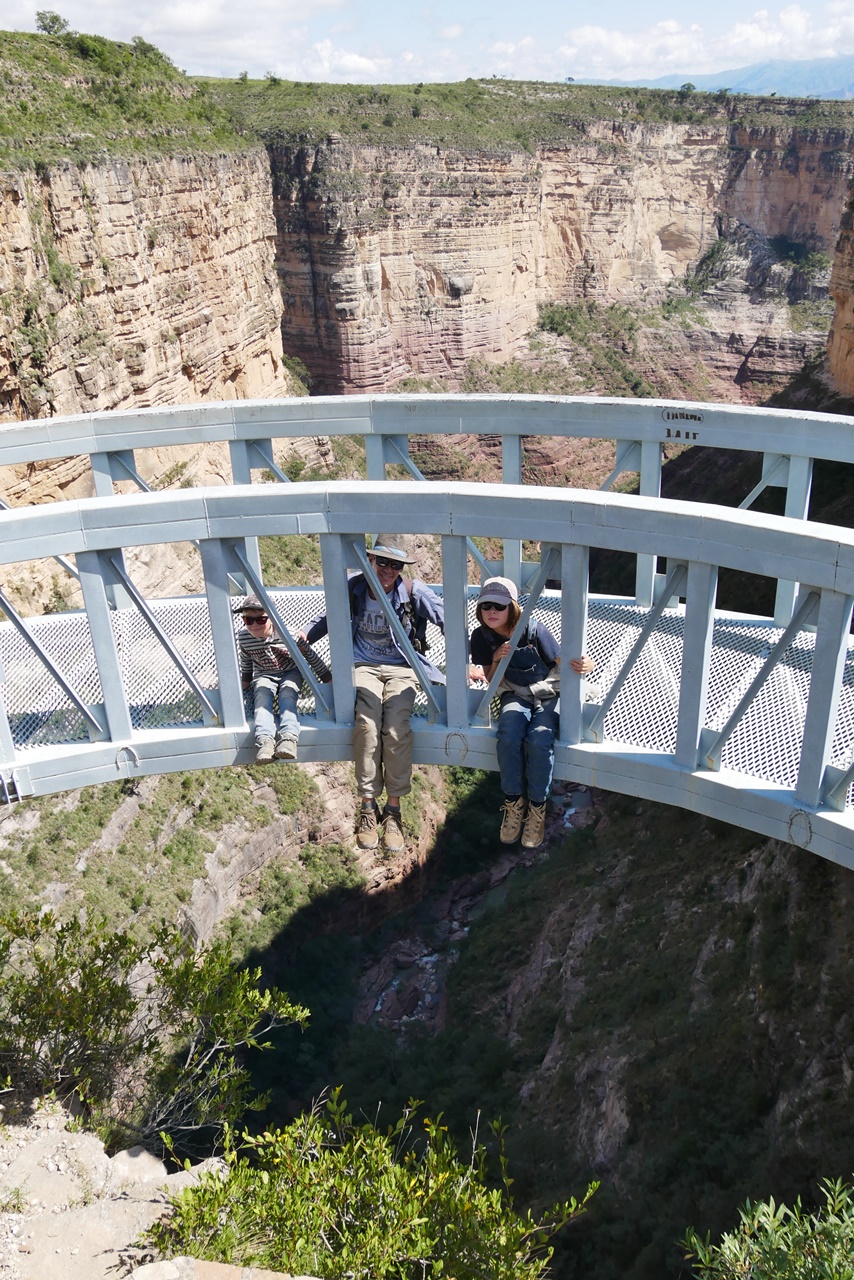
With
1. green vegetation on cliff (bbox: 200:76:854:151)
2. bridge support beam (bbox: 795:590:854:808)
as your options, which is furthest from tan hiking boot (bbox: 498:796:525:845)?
green vegetation on cliff (bbox: 200:76:854:151)

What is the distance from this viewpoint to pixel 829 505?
24969 millimetres

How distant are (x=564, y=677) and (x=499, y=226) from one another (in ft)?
147

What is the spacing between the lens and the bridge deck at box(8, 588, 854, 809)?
9.05m

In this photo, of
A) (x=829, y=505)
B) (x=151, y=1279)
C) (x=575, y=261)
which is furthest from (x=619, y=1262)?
(x=575, y=261)

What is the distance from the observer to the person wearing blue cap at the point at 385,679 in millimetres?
9148

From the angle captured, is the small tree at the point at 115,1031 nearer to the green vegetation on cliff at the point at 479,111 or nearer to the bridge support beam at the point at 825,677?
the bridge support beam at the point at 825,677

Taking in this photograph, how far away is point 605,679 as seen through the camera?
9727 millimetres

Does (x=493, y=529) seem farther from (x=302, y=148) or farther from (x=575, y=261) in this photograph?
(x=575, y=261)

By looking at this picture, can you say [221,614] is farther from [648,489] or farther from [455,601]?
[648,489]

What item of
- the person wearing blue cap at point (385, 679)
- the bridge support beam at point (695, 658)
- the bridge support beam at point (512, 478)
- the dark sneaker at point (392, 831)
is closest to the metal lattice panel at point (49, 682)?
the person wearing blue cap at point (385, 679)

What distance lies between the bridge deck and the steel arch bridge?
0.03 metres

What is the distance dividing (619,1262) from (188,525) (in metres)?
10.7

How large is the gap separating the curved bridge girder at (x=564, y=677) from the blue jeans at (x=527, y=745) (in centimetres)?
23

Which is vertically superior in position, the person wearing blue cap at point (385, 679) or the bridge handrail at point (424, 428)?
the bridge handrail at point (424, 428)
